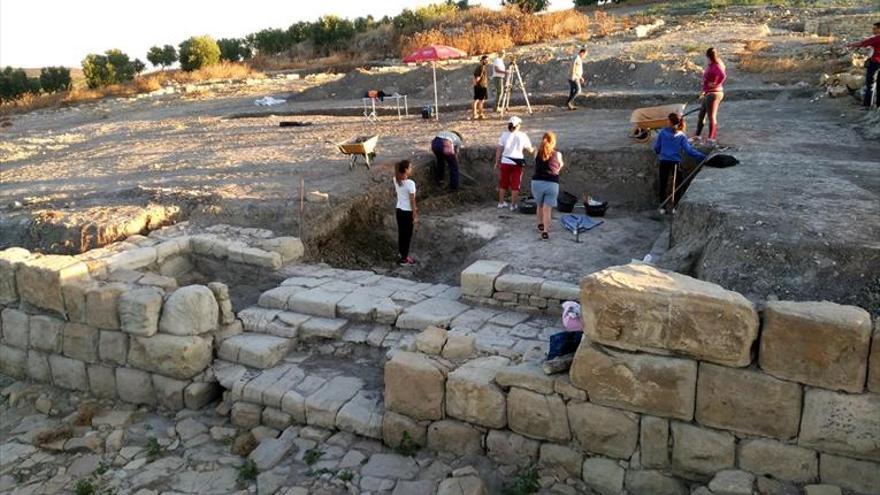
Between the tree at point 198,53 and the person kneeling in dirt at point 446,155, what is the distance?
2991 cm

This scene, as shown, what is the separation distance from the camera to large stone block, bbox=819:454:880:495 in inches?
189

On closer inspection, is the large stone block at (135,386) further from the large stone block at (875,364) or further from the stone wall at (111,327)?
the large stone block at (875,364)

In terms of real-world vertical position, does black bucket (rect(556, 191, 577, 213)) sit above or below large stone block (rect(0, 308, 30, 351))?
above

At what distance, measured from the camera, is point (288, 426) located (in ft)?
22.8

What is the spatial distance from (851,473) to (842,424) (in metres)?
0.39

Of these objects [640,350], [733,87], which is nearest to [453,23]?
[733,87]

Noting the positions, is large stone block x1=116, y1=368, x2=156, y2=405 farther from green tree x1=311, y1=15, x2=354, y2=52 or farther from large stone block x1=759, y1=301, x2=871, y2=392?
green tree x1=311, y1=15, x2=354, y2=52

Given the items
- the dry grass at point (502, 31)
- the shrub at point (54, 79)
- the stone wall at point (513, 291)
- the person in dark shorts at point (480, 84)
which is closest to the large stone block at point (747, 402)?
the stone wall at point (513, 291)

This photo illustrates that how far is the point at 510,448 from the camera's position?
19.6 feet

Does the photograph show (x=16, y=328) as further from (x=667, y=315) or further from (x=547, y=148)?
(x=667, y=315)

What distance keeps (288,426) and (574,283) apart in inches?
148

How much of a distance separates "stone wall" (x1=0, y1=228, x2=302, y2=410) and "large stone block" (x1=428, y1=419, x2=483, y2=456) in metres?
2.96

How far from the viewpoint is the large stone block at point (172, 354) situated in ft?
24.6

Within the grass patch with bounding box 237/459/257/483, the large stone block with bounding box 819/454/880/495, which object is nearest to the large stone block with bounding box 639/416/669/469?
the large stone block with bounding box 819/454/880/495
